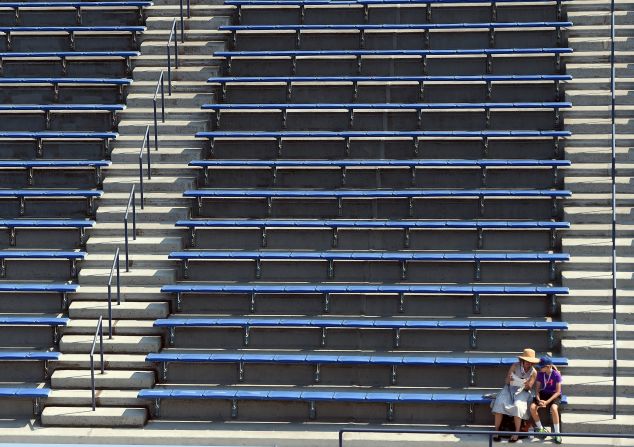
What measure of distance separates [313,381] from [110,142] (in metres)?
3.87

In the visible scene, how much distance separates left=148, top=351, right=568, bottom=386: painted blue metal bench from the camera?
36.0ft

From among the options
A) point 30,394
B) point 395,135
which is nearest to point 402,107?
point 395,135

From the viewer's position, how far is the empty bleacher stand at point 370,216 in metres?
11.2

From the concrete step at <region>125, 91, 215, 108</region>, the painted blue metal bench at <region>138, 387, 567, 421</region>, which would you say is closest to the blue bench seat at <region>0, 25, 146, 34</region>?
the concrete step at <region>125, 91, 215, 108</region>

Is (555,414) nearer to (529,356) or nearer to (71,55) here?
(529,356)

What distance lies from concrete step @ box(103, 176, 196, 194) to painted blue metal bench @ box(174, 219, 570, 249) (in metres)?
0.66

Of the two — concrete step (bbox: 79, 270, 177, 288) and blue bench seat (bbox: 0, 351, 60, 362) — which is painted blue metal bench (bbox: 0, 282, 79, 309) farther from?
blue bench seat (bbox: 0, 351, 60, 362)

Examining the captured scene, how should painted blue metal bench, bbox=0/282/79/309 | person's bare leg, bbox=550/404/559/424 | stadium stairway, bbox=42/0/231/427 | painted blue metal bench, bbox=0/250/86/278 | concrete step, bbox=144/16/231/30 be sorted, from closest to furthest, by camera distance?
1. person's bare leg, bbox=550/404/559/424
2. stadium stairway, bbox=42/0/231/427
3. painted blue metal bench, bbox=0/282/79/309
4. painted blue metal bench, bbox=0/250/86/278
5. concrete step, bbox=144/16/231/30

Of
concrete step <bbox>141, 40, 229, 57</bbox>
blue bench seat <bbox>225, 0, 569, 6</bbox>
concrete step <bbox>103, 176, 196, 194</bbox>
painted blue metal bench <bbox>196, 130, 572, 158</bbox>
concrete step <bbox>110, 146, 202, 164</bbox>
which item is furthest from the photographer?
concrete step <bbox>141, 40, 229, 57</bbox>

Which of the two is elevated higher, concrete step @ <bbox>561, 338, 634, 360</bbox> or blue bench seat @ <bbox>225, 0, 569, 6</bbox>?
blue bench seat @ <bbox>225, 0, 569, 6</bbox>

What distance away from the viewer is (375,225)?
39.7 ft

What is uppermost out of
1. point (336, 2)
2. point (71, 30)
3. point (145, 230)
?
point (336, 2)

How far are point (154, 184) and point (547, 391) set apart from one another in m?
4.71

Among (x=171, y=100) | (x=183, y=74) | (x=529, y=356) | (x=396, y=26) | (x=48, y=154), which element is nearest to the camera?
(x=529, y=356)
